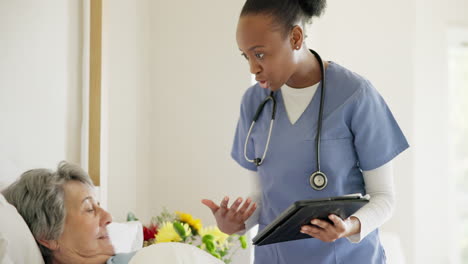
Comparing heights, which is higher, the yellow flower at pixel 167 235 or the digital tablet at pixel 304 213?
the digital tablet at pixel 304 213

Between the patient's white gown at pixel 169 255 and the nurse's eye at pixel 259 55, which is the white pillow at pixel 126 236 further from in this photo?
the nurse's eye at pixel 259 55

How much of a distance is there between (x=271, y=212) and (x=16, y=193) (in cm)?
63

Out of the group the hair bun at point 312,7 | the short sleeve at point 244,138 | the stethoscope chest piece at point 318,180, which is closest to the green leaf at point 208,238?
the short sleeve at point 244,138

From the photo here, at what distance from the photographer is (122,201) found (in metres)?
2.38

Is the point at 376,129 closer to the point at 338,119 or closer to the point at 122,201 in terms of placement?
the point at 338,119

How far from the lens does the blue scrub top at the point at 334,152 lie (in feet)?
5.00

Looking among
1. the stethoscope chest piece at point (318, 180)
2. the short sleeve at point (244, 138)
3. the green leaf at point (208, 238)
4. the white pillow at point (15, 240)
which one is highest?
the short sleeve at point (244, 138)

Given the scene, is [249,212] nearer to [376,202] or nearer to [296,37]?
[376,202]

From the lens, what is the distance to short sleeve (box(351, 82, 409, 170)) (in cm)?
152

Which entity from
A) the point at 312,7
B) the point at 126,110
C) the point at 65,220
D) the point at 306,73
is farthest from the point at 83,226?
the point at 126,110

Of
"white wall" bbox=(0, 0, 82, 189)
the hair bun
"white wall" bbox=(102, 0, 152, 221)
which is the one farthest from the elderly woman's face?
the hair bun

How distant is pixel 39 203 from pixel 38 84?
16.7 inches

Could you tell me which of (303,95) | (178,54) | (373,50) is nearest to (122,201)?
(178,54)

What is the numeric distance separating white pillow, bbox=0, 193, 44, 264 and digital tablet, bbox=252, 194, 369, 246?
0.51 m
